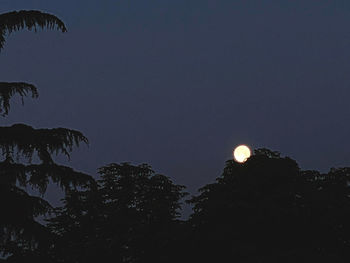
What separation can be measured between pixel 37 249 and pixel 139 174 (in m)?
28.2

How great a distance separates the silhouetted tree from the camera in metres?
33.6

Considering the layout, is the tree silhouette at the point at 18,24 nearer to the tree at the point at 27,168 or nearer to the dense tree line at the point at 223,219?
the tree at the point at 27,168

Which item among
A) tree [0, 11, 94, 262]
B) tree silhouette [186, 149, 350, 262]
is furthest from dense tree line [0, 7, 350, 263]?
tree [0, 11, 94, 262]

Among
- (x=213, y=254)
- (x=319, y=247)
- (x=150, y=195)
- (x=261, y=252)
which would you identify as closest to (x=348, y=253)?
(x=319, y=247)

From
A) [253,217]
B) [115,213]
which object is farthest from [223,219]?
[115,213]

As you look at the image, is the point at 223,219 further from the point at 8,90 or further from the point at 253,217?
the point at 8,90

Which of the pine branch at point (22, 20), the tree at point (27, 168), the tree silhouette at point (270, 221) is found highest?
the tree silhouette at point (270, 221)

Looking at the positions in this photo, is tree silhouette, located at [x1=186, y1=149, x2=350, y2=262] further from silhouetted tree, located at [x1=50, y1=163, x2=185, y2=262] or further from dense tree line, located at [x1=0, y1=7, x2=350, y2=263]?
silhouetted tree, located at [x1=50, y1=163, x2=185, y2=262]

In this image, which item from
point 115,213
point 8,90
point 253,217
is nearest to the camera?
point 8,90

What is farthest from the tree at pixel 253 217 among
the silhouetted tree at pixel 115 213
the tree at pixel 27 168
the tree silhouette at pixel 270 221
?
the tree at pixel 27 168

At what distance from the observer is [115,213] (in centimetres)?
3556

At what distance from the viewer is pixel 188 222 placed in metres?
27.5

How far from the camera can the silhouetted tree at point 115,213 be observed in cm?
3356

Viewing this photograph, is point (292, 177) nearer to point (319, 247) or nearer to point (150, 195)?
point (319, 247)
